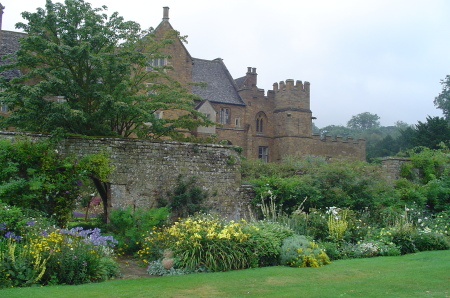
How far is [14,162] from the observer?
43.6 feet

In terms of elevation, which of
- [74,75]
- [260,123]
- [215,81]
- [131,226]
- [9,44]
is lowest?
[131,226]

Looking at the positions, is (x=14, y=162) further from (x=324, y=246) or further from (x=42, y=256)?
(x=324, y=246)

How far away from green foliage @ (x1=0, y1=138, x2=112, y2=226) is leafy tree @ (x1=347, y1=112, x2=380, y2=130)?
124216mm

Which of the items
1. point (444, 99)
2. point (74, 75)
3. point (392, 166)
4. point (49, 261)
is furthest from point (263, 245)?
point (444, 99)

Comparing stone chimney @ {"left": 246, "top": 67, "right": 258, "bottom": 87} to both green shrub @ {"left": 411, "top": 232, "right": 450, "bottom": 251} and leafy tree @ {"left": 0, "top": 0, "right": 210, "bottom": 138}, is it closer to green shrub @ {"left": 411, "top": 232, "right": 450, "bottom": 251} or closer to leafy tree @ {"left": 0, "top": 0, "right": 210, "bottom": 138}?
leafy tree @ {"left": 0, "top": 0, "right": 210, "bottom": 138}

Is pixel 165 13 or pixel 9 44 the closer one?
pixel 9 44

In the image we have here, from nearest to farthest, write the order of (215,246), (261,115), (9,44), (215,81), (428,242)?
(215,246), (428,242), (9,44), (215,81), (261,115)

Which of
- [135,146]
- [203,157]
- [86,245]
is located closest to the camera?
[86,245]

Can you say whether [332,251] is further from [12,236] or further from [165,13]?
[165,13]

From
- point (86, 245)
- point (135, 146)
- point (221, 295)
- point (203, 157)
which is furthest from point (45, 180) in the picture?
point (221, 295)

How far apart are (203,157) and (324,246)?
5.68 m

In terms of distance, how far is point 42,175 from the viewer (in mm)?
13391

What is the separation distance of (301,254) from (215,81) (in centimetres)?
3696

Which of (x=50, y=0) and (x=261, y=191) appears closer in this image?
(x=50, y=0)
